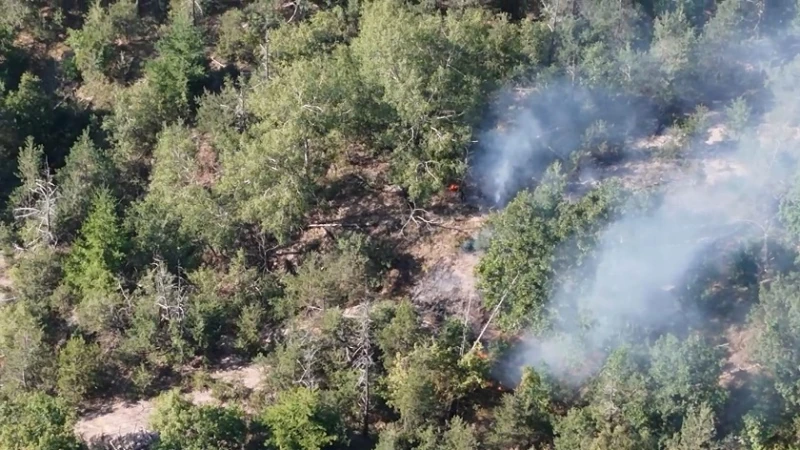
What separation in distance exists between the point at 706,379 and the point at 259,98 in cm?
2359

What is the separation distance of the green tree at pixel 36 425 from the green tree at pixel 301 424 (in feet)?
25.8

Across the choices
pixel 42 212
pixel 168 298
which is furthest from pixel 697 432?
pixel 42 212

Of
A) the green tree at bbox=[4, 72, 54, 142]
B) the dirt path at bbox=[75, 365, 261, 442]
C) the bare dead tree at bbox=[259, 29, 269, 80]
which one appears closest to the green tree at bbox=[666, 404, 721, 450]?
the dirt path at bbox=[75, 365, 261, 442]

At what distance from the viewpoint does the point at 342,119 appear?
152 ft

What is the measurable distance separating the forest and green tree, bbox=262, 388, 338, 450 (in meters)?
0.16

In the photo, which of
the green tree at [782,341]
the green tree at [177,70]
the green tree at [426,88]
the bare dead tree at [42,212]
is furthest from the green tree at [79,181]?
the green tree at [782,341]

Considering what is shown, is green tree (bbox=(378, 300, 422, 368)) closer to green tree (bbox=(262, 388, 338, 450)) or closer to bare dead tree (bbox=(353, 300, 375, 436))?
bare dead tree (bbox=(353, 300, 375, 436))

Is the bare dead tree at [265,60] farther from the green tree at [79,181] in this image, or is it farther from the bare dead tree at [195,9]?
the green tree at [79,181]

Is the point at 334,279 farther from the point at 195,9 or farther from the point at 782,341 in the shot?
the point at 195,9

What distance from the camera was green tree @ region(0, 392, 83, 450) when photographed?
38062mm

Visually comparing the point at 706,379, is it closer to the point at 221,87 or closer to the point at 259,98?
the point at 259,98

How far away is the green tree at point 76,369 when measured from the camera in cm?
4300

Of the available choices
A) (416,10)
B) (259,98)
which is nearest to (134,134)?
(259,98)

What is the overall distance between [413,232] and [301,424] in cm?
1254
